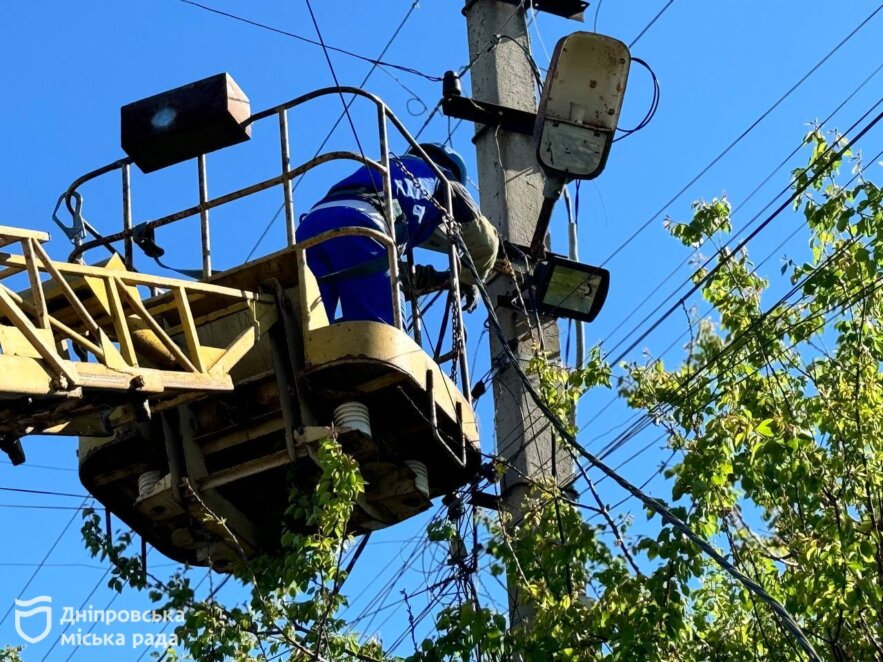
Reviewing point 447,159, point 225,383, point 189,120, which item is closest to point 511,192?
point 447,159

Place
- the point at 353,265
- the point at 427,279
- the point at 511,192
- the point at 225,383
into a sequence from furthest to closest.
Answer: the point at 511,192 → the point at 427,279 → the point at 353,265 → the point at 225,383

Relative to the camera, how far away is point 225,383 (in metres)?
10.4

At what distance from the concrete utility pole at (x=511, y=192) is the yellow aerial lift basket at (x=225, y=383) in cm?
74

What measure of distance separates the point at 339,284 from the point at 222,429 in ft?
4.10

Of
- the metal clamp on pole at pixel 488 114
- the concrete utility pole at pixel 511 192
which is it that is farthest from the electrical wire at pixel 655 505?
the metal clamp on pole at pixel 488 114

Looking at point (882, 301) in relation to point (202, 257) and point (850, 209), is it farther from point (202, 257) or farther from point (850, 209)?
point (202, 257)

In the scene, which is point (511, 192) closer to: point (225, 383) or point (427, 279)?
point (427, 279)

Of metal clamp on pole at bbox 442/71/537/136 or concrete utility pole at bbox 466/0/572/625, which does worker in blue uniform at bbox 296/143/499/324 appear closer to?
concrete utility pole at bbox 466/0/572/625

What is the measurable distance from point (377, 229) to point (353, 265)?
11.3 inches

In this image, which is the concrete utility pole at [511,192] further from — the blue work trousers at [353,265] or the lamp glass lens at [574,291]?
the blue work trousers at [353,265]

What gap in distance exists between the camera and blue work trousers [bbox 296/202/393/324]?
37.4ft

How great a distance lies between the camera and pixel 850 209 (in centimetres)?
1237

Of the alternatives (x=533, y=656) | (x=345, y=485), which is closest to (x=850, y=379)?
(x=533, y=656)

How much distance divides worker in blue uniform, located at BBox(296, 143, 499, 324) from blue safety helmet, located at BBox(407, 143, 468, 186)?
0.41 metres
